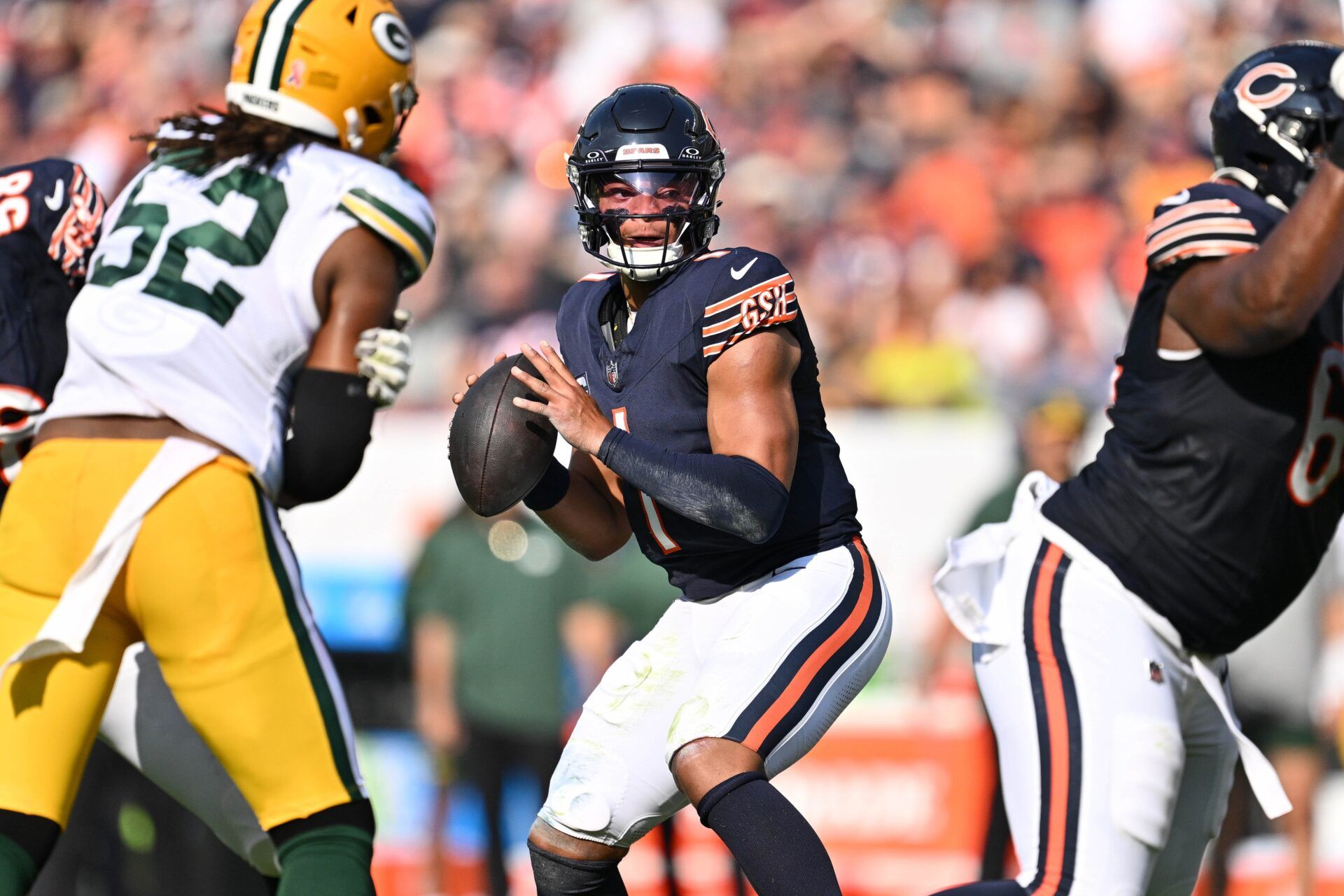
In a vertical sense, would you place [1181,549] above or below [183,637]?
above

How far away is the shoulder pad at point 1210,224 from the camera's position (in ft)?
10.0

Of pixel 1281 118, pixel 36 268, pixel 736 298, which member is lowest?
pixel 36 268

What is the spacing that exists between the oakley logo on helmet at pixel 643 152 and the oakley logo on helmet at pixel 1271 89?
1.20 metres

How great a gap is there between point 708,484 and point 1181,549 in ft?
3.29

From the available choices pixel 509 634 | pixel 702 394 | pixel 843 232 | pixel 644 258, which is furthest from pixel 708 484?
pixel 843 232

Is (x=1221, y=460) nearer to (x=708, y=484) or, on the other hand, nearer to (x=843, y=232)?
(x=708, y=484)

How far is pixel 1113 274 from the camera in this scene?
298 inches

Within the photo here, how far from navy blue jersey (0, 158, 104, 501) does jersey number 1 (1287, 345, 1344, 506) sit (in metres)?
2.66

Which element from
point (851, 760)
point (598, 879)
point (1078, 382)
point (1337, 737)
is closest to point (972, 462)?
point (1078, 382)

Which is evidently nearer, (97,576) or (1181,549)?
(97,576)

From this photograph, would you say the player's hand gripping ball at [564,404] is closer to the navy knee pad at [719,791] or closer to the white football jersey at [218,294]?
the white football jersey at [218,294]

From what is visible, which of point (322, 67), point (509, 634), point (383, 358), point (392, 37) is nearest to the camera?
point (383, 358)

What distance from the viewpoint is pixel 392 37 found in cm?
359

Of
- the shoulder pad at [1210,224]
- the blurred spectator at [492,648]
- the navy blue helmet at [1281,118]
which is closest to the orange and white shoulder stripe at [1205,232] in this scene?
the shoulder pad at [1210,224]
